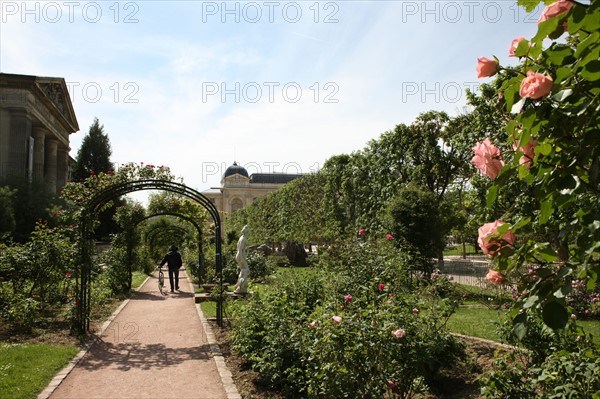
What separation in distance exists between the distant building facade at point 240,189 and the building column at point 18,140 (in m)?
55.9

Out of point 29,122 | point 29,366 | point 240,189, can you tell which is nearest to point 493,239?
point 29,366

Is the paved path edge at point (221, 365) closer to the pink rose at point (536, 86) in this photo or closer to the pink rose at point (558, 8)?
the pink rose at point (536, 86)

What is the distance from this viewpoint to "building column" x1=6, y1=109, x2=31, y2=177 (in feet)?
81.9

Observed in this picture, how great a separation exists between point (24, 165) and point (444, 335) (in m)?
26.6

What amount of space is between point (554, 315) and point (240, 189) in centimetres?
8354

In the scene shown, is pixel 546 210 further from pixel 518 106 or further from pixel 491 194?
pixel 518 106

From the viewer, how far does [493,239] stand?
1.59 m

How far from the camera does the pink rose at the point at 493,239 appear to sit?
158 centimetres

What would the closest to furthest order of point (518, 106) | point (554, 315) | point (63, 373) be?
point (554, 315), point (518, 106), point (63, 373)

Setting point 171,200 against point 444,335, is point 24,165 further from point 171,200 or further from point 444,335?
point 444,335

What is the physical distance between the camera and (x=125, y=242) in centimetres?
1752

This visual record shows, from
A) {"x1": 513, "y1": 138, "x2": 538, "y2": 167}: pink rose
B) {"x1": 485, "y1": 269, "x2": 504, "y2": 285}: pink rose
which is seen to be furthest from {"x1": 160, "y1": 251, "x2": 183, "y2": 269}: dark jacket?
{"x1": 513, "y1": 138, "x2": 538, "y2": 167}: pink rose

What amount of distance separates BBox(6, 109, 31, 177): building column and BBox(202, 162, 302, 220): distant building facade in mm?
55859

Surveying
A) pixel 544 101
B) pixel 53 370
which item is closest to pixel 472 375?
pixel 544 101
